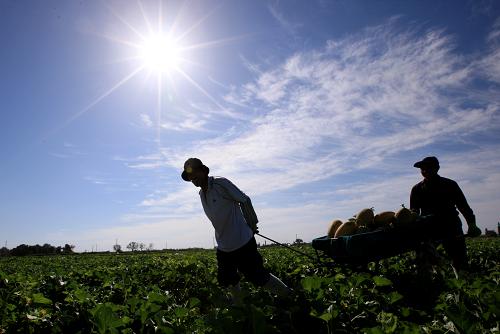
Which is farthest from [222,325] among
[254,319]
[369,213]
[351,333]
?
[369,213]

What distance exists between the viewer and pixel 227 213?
4805 millimetres

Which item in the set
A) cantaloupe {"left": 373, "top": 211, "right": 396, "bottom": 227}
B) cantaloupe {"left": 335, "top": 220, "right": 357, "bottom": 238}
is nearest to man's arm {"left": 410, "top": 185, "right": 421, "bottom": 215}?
cantaloupe {"left": 373, "top": 211, "right": 396, "bottom": 227}

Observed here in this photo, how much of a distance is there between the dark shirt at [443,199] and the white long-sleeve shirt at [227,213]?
272 centimetres

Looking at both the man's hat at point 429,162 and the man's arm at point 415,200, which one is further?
the man's arm at point 415,200

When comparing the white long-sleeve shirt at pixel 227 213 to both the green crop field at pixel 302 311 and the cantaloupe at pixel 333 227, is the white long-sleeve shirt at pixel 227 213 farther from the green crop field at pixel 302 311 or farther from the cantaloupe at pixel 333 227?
the cantaloupe at pixel 333 227

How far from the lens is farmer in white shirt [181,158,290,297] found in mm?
4703

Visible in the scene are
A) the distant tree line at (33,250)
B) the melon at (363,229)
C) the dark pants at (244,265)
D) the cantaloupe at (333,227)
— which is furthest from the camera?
the distant tree line at (33,250)

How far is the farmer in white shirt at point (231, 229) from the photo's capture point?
15.4 ft

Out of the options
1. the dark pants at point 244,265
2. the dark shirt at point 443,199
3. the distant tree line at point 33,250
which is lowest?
the dark pants at point 244,265

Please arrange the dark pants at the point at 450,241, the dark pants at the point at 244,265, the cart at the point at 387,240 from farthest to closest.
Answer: the dark pants at the point at 450,241, the cart at the point at 387,240, the dark pants at the point at 244,265

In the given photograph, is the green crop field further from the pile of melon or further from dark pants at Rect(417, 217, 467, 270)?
the pile of melon

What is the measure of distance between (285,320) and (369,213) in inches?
132

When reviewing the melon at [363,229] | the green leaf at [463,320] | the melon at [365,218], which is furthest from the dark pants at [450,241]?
the green leaf at [463,320]

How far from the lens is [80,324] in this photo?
4.02 meters
